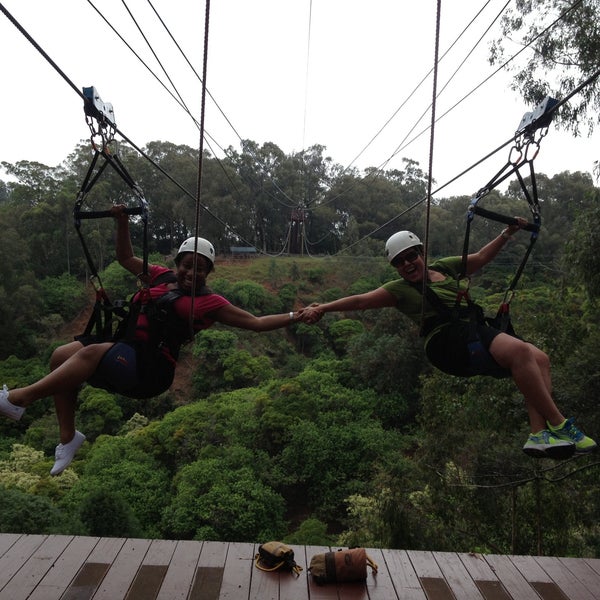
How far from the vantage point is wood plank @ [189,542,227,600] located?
10.4ft

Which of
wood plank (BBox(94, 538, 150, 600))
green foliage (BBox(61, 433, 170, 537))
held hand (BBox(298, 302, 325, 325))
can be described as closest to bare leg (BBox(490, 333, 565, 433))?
Answer: held hand (BBox(298, 302, 325, 325))

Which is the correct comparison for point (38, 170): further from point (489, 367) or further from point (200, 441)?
point (489, 367)

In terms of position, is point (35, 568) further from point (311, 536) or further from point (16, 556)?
→ point (311, 536)

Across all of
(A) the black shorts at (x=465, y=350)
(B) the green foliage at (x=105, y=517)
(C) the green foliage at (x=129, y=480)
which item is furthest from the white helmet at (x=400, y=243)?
(C) the green foliage at (x=129, y=480)

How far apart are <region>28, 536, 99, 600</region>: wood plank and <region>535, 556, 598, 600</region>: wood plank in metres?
2.71

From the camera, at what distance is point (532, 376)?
8.19 feet

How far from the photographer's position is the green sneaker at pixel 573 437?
2420 mm

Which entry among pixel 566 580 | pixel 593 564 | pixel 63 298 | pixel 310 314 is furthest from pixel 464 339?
pixel 63 298

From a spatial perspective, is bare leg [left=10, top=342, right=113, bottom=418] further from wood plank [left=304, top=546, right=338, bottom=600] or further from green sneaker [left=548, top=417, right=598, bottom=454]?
green sneaker [left=548, top=417, right=598, bottom=454]

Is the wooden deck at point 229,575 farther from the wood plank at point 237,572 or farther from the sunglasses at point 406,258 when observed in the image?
the sunglasses at point 406,258

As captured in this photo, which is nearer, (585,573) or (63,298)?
(585,573)

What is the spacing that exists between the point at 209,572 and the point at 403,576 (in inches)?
43.5

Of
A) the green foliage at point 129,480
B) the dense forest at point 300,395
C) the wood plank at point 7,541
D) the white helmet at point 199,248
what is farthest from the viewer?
the green foliage at point 129,480

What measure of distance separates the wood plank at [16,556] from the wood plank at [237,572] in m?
1.09
